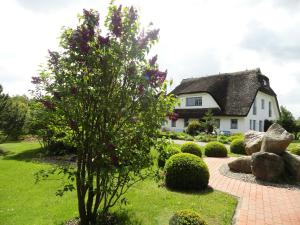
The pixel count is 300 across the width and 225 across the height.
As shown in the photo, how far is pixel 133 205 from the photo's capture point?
7.51 meters

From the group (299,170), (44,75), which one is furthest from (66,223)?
(299,170)

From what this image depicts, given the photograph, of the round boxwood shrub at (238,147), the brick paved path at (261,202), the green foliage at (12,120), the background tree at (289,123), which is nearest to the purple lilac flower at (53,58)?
the brick paved path at (261,202)

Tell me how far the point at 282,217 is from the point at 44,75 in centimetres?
651

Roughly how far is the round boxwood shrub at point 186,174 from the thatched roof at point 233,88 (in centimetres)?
2350

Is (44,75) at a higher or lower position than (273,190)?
higher

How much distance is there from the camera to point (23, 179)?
11609 millimetres

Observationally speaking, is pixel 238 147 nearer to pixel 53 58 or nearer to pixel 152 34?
pixel 152 34

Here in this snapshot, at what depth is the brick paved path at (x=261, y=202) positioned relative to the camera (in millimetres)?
6611

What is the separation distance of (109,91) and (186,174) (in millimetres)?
5062

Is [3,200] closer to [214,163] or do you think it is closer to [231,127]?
[214,163]

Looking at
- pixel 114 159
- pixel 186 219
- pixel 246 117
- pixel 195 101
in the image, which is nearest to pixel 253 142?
pixel 186 219

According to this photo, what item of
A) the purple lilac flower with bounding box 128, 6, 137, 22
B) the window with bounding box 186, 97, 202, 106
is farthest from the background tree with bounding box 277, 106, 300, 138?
the purple lilac flower with bounding box 128, 6, 137, 22

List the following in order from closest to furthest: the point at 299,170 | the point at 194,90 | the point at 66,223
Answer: the point at 66,223 < the point at 299,170 < the point at 194,90

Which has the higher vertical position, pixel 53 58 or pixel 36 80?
pixel 53 58
